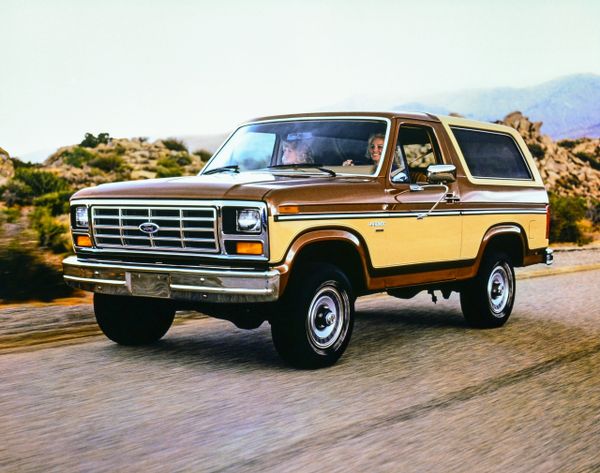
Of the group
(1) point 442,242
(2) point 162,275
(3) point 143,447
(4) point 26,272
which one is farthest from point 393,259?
(4) point 26,272

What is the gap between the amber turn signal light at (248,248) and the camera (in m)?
6.44

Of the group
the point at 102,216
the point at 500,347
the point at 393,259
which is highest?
the point at 102,216

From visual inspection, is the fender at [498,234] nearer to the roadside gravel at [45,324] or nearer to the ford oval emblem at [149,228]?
the roadside gravel at [45,324]

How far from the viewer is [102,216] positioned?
726 cm

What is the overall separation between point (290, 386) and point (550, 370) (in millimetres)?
2159

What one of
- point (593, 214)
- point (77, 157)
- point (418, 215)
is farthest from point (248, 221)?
point (77, 157)

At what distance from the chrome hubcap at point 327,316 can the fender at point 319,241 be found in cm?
38

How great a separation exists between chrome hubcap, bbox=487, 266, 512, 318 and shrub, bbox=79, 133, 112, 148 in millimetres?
40625

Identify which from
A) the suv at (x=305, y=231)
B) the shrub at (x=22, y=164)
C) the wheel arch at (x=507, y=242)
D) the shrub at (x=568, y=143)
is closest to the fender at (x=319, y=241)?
the suv at (x=305, y=231)

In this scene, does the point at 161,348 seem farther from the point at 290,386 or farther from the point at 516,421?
the point at 516,421

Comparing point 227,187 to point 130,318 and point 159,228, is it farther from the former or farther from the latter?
point 130,318

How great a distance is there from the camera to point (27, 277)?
11.9m

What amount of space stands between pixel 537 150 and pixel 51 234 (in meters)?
44.2

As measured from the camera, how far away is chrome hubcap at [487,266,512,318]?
30.9 feet
